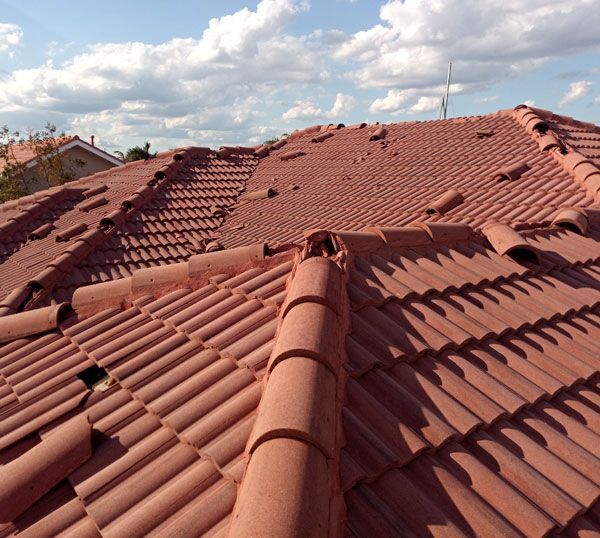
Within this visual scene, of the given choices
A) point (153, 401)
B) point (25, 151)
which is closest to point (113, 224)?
point (153, 401)

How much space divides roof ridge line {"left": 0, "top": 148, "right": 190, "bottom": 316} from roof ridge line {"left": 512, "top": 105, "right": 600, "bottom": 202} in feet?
26.5

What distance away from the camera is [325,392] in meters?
2.41

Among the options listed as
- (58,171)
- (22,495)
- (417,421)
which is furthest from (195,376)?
(58,171)

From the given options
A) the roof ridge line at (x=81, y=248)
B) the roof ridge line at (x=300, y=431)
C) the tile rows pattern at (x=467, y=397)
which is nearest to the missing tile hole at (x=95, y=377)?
the roof ridge line at (x=300, y=431)

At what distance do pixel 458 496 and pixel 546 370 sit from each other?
5.14ft

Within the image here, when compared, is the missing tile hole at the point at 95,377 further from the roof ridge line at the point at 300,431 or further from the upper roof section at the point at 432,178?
the upper roof section at the point at 432,178

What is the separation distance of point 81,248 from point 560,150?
28.6ft

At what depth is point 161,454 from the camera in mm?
2670

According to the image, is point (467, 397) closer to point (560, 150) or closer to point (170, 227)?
point (560, 150)

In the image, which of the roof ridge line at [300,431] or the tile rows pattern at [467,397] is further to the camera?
the tile rows pattern at [467,397]

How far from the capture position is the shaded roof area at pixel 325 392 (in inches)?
85.0

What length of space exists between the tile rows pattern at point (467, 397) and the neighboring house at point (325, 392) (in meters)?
0.01

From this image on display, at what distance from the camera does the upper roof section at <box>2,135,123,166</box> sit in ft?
83.0

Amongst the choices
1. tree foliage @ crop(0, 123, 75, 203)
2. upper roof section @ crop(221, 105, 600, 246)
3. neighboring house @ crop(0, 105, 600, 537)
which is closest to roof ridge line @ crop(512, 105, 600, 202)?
upper roof section @ crop(221, 105, 600, 246)
